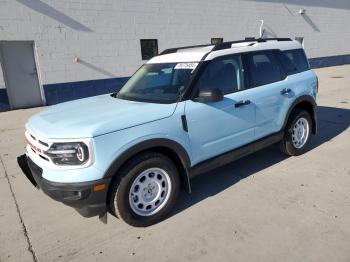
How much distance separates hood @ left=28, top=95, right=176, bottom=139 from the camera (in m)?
2.87

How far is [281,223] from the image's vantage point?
10.5 feet

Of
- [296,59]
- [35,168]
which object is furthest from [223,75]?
[35,168]

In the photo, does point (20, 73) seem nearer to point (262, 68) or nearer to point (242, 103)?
point (262, 68)

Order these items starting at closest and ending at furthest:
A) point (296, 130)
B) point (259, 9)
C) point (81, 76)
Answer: point (296, 130) < point (81, 76) < point (259, 9)

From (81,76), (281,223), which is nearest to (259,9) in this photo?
(81,76)

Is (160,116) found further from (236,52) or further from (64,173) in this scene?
(236,52)

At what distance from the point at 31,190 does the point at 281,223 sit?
10.7 ft

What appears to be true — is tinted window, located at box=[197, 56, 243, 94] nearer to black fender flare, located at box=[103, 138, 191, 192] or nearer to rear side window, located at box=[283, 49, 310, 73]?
black fender flare, located at box=[103, 138, 191, 192]

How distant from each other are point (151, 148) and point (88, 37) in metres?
8.91

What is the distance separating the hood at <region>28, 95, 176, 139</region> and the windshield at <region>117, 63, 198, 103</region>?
20 centimetres

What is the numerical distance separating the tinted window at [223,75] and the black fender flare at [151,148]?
78 cm

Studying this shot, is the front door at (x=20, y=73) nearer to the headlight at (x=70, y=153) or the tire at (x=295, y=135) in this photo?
the headlight at (x=70, y=153)

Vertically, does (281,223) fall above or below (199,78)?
below

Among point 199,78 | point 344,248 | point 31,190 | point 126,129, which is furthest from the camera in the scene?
point 31,190
